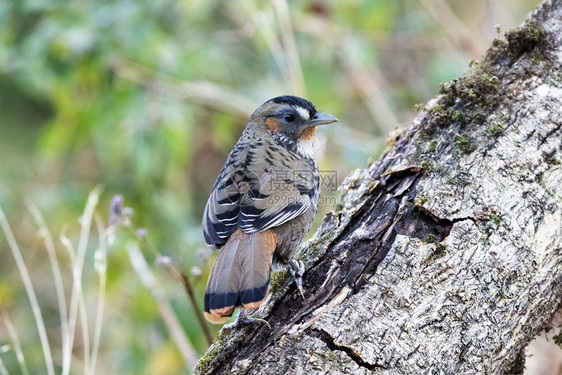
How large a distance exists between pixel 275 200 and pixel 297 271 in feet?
2.15

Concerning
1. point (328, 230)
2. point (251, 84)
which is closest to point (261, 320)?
point (328, 230)

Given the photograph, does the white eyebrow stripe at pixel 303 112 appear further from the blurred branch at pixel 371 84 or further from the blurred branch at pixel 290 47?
the blurred branch at pixel 371 84

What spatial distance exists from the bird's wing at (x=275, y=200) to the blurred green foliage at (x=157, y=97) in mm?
1165

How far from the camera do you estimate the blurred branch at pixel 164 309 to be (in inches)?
160

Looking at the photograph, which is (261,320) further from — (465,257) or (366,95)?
(366,95)

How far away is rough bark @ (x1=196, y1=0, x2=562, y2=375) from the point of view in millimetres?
2467

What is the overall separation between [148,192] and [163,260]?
1.92 metres

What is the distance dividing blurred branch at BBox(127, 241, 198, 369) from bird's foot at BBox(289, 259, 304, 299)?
1.41m

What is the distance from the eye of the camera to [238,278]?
276 cm

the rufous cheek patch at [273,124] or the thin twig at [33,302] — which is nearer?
the thin twig at [33,302]

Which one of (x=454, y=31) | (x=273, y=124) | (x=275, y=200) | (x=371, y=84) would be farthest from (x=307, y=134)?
(x=371, y=84)

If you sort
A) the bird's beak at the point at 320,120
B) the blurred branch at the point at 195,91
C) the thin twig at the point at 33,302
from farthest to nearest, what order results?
the blurred branch at the point at 195,91
the bird's beak at the point at 320,120
the thin twig at the point at 33,302

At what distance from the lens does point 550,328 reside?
2.92 meters

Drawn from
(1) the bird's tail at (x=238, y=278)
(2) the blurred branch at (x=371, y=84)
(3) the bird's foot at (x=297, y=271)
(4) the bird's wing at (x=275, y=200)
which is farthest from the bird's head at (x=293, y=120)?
(2) the blurred branch at (x=371, y=84)
